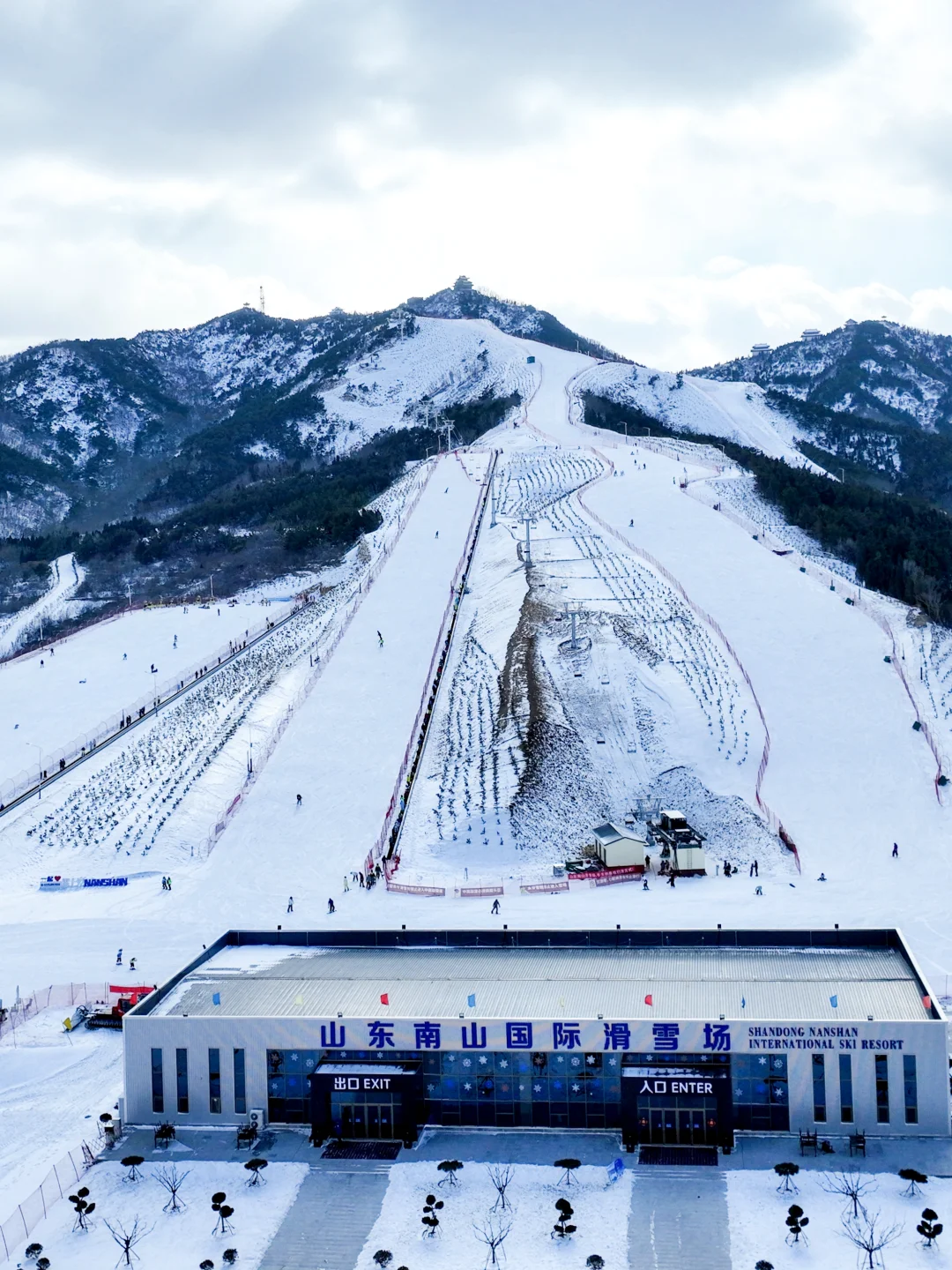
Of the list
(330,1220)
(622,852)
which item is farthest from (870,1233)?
(622,852)

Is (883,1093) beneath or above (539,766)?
beneath

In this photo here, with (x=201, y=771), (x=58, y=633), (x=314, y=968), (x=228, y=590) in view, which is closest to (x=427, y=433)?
(x=228, y=590)

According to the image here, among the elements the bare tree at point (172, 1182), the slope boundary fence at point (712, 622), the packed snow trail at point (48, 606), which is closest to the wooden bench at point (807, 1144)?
the bare tree at point (172, 1182)

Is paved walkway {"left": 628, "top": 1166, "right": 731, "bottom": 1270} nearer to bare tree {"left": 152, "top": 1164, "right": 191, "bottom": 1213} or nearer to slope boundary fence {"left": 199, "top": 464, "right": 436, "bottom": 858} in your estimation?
bare tree {"left": 152, "top": 1164, "right": 191, "bottom": 1213}

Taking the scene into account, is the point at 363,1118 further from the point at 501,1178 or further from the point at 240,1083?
the point at 501,1178

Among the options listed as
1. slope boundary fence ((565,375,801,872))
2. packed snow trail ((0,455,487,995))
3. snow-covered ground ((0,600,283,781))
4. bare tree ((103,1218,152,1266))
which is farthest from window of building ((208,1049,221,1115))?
snow-covered ground ((0,600,283,781))

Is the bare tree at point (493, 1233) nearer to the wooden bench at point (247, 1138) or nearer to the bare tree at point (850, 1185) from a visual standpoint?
the wooden bench at point (247, 1138)

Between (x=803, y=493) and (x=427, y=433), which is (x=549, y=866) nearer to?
(x=803, y=493)
